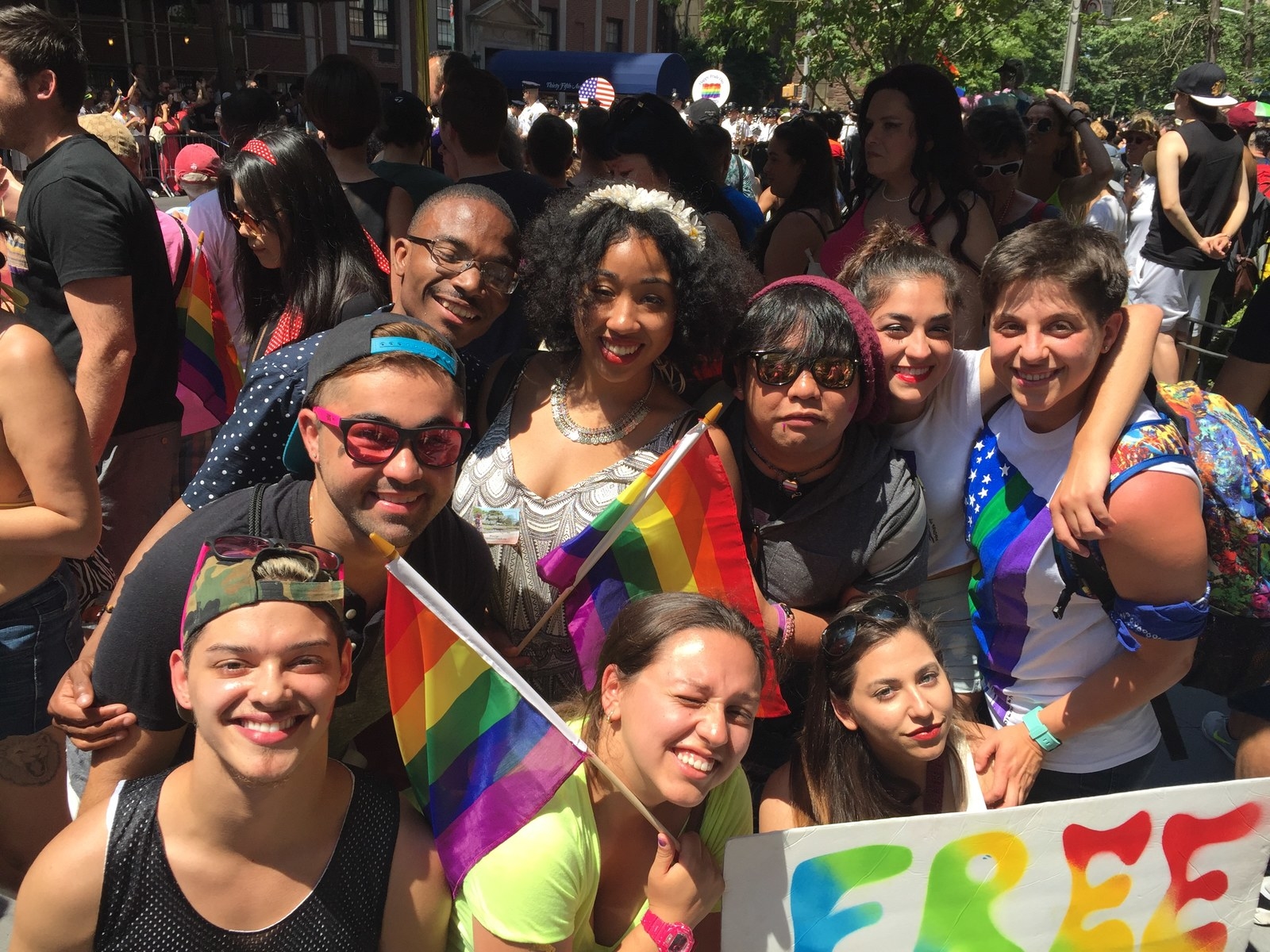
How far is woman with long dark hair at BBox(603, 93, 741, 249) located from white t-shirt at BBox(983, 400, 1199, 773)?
5.99 feet

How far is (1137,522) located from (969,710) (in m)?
0.75

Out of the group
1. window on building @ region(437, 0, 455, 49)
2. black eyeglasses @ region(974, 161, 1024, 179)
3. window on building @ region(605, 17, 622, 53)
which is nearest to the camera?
black eyeglasses @ region(974, 161, 1024, 179)

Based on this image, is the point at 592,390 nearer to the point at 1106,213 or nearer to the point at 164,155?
the point at 1106,213

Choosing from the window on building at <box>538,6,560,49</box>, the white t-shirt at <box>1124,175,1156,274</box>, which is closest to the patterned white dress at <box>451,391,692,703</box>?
the white t-shirt at <box>1124,175,1156,274</box>

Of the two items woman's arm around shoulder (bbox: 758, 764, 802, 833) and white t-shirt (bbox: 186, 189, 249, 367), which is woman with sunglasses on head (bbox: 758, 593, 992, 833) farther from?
white t-shirt (bbox: 186, 189, 249, 367)

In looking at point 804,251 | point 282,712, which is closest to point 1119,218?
point 804,251

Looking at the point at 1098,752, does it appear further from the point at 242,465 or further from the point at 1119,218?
the point at 1119,218

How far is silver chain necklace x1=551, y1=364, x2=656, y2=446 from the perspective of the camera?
2525mm

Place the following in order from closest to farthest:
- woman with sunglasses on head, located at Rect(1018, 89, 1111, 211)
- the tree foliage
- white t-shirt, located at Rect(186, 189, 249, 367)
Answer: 1. white t-shirt, located at Rect(186, 189, 249, 367)
2. woman with sunglasses on head, located at Rect(1018, 89, 1111, 211)
3. the tree foliage

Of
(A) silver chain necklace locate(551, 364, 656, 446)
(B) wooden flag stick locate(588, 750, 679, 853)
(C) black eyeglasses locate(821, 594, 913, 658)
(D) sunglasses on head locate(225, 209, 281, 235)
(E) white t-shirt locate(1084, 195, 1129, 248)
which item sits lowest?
(B) wooden flag stick locate(588, 750, 679, 853)

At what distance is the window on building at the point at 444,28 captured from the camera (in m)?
36.8

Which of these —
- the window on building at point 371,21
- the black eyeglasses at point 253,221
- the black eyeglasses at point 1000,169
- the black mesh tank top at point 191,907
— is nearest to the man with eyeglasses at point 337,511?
the black mesh tank top at point 191,907

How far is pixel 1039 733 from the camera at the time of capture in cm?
241

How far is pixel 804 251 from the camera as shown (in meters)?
4.80
